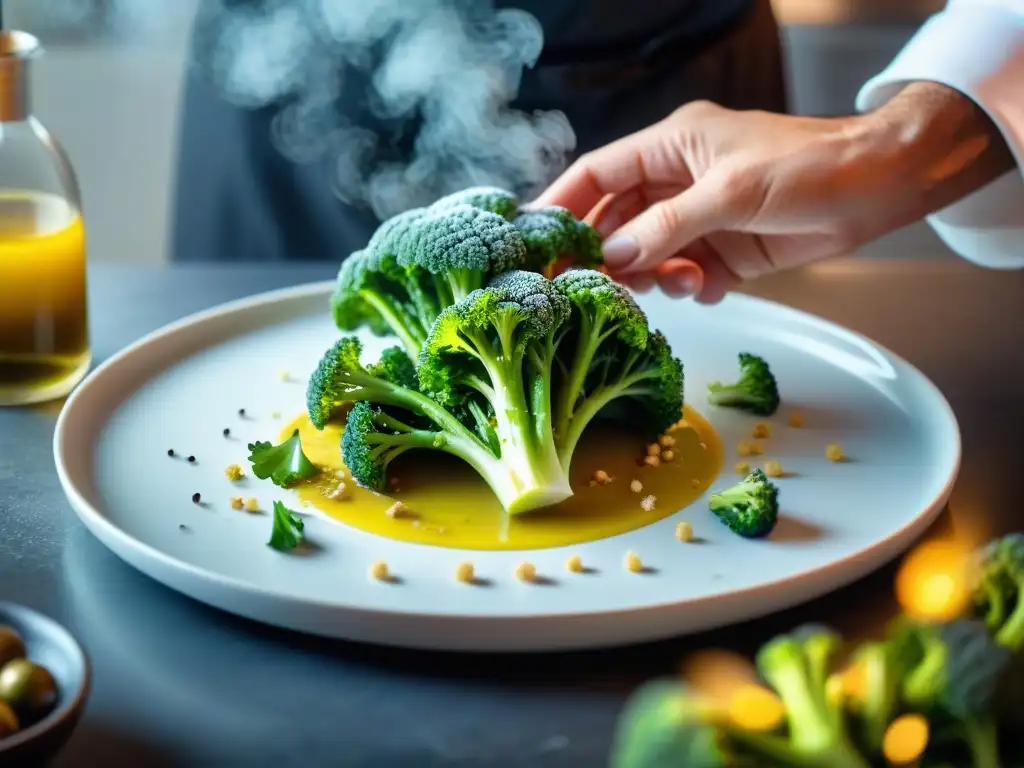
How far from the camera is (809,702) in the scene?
0.66 m

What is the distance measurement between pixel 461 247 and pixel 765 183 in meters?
0.38

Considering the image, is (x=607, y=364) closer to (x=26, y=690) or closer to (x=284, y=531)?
(x=284, y=531)

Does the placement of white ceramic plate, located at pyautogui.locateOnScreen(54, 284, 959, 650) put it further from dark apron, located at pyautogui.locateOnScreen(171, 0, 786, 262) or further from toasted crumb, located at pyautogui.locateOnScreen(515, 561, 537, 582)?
dark apron, located at pyautogui.locateOnScreen(171, 0, 786, 262)

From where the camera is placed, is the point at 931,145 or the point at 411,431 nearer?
the point at 411,431

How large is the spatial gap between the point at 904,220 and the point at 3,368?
1.06 meters

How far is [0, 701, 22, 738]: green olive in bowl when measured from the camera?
71cm

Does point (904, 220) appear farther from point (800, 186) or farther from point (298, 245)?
point (298, 245)

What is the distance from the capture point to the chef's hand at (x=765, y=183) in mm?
1355

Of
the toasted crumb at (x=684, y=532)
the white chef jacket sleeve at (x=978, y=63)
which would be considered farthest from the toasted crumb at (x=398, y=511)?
the white chef jacket sleeve at (x=978, y=63)

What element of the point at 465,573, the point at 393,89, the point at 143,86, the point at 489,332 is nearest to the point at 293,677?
the point at 465,573

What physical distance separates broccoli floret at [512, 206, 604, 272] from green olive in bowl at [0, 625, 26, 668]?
2.16 feet

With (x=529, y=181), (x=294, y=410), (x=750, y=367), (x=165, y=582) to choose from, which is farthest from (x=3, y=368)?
(x=529, y=181)

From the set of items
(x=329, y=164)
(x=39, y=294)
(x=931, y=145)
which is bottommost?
(x=329, y=164)

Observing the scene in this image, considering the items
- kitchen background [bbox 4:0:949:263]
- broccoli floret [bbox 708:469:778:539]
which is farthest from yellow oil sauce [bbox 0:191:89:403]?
kitchen background [bbox 4:0:949:263]
